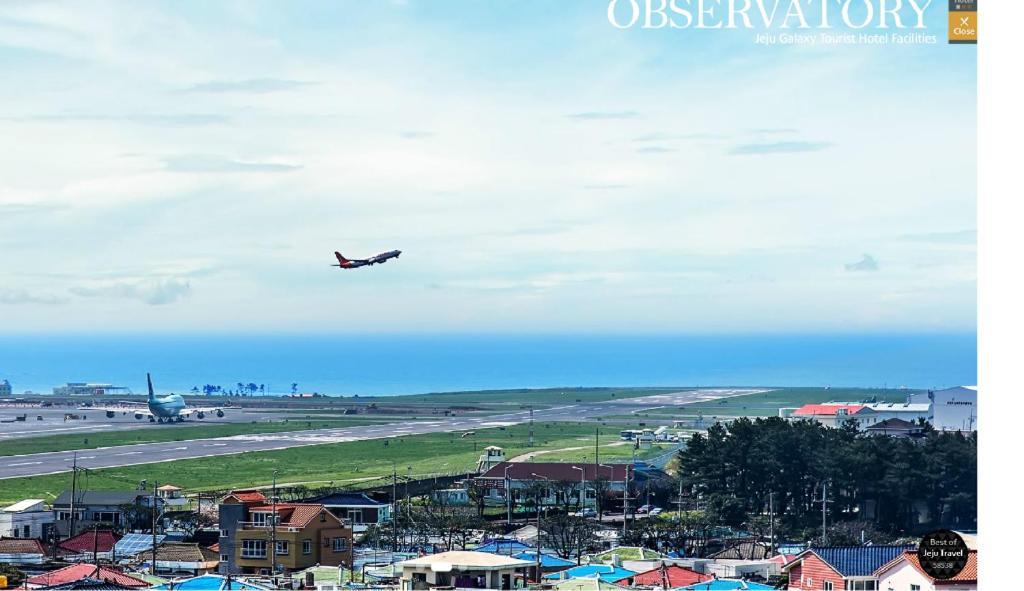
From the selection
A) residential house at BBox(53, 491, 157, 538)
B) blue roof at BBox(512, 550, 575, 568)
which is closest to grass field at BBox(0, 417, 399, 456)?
residential house at BBox(53, 491, 157, 538)

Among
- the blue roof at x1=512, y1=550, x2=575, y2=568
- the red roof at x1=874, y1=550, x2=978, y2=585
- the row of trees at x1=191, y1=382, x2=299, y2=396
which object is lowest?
the blue roof at x1=512, y1=550, x2=575, y2=568

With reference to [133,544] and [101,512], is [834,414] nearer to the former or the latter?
[101,512]

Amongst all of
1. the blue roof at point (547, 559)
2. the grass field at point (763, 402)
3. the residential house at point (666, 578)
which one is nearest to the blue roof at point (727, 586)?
the residential house at point (666, 578)

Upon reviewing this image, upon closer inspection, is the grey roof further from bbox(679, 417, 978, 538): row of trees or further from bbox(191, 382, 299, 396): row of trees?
bbox(191, 382, 299, 396): row of trees

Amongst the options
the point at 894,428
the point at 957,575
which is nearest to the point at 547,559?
the point at 957,575

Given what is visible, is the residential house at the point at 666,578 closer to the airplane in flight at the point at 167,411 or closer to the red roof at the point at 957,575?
the red roof at the point at 957,575

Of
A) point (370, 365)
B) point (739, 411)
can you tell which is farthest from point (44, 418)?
point (370, 365)
